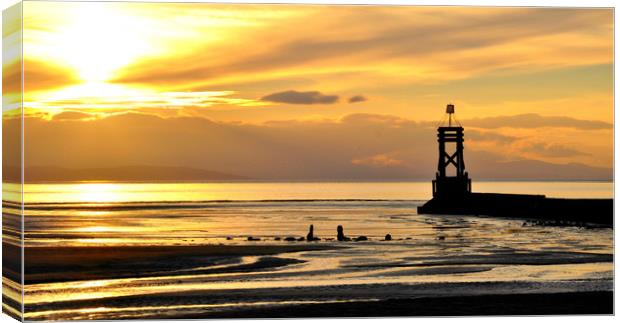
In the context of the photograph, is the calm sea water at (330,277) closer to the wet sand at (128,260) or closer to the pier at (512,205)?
the wet sand at (128,260)

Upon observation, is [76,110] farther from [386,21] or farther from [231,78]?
[386,21]

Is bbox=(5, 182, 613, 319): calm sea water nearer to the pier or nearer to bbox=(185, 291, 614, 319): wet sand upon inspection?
bbox=(185, 291, 614, 319): wet sand

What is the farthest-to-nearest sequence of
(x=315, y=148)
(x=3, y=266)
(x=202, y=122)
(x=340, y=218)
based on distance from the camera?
(x=340, y=218), (x=315, y=148), (x=202, y=122), (x=3, y=266)

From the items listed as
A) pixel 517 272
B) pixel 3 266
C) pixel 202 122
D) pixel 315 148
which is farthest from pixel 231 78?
pixel 517 272

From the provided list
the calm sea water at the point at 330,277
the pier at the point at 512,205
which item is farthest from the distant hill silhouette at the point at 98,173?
the pier at the point at 512,205

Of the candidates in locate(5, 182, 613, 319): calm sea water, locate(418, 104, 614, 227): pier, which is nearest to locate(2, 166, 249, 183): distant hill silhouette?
locate(5, 182, 613, 319): calm sea water

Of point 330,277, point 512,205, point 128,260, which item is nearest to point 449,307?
point 330,277

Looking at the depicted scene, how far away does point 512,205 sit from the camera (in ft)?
129

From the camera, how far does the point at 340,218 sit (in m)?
43.5

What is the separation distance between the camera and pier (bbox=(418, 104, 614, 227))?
107ft

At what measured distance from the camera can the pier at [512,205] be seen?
107 ft

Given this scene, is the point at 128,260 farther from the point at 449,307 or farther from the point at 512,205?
the point at 512,205

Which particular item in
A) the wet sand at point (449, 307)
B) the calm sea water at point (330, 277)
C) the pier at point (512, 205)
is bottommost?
the wet sand at point (449, 307)

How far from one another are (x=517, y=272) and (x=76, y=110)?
740 centimetres
